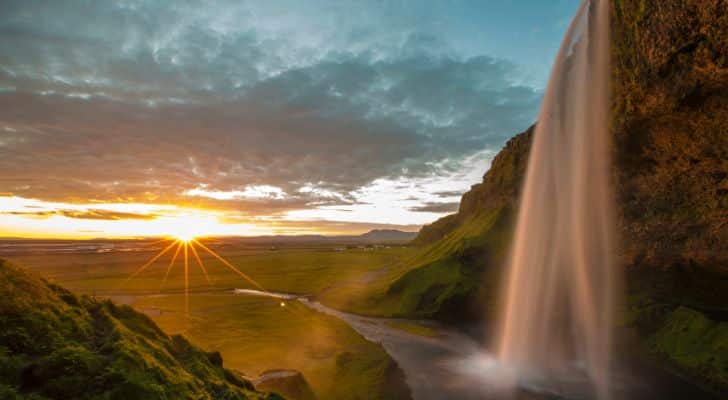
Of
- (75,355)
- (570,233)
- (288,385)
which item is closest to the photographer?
(75,355)

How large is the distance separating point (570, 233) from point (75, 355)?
52.1 m

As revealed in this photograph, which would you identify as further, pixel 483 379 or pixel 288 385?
pixel 483 379

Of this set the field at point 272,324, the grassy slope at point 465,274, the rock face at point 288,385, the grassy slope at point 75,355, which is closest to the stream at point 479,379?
the field at point 272,324

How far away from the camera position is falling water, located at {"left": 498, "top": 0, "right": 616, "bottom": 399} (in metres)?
39.4

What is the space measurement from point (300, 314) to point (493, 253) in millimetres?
41041

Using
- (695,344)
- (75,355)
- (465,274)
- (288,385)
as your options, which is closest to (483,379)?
(288,385)

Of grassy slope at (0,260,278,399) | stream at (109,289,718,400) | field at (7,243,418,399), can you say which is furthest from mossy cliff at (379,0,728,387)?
grassy slope at (0,260,278,399)

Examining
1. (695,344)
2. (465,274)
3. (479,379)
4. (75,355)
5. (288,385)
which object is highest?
(75,355)

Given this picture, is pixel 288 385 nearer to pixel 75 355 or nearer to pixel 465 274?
pixel 75 355

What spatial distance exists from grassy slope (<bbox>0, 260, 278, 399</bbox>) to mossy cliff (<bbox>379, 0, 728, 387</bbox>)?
39192 mm

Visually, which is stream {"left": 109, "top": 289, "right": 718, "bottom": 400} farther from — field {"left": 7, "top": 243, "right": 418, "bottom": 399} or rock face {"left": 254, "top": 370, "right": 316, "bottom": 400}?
rock face {"left": 254, "top": 370, "right": 316, "bottom": 400}

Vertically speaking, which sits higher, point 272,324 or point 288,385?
point 288,385

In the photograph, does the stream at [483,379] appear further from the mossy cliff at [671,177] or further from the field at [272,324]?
the mossy cliff at [671,177]

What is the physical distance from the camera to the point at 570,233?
46.6 metres
